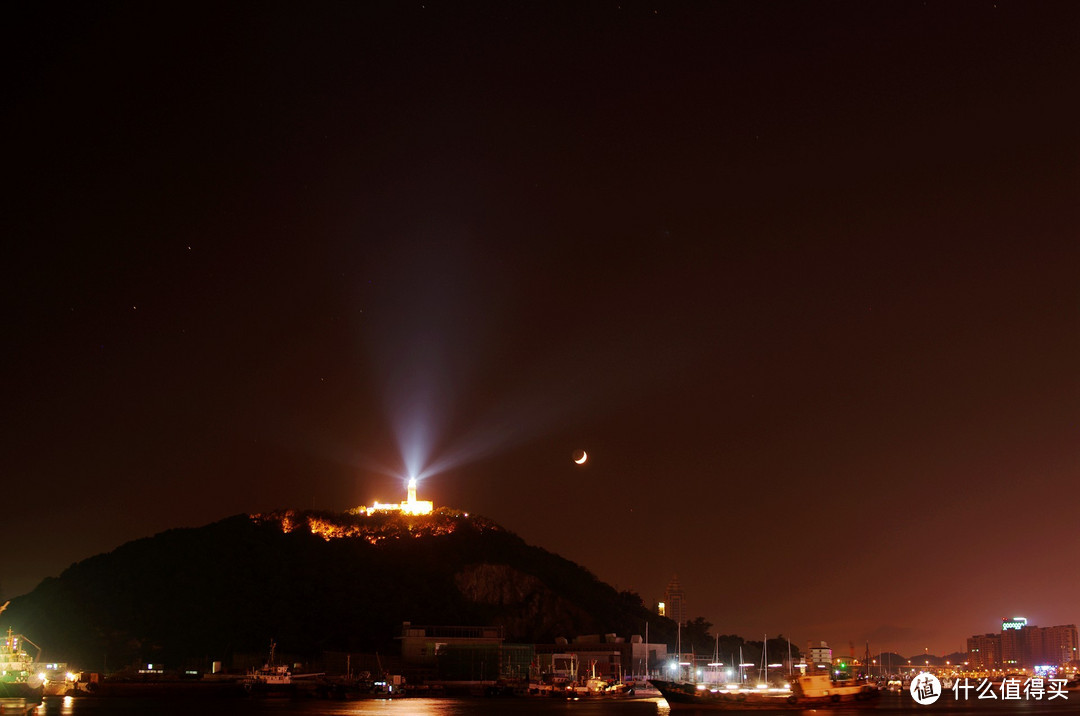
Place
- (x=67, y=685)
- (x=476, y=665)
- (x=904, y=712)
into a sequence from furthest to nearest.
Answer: (x=476, y=665) → (x=67, y=685) → (x=904, y=712)

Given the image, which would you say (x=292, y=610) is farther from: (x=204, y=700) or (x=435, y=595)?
(x=204, y=700)

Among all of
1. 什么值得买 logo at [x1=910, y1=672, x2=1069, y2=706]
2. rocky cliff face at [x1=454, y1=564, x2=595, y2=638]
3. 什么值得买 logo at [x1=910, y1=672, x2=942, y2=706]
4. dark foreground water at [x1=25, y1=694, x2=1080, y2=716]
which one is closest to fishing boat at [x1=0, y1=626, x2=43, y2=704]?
dark foreground water at [x1=25, y1=694, x2=1080, y2=716]

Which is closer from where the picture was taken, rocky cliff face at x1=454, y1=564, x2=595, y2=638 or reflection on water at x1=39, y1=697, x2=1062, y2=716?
reflection on water at x1=39, y1=697, x2=1062, y2=716

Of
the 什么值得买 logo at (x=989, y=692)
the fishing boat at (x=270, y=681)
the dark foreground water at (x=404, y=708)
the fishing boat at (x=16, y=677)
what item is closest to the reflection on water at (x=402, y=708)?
the dark foreground water at (x=404, y=708)

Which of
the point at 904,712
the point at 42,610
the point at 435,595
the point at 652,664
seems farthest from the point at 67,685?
the point at 904,712

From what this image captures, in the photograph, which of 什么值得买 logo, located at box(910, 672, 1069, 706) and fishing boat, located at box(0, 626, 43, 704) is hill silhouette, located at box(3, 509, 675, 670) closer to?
fishing boat, located at box(0, 626, 43, 704)

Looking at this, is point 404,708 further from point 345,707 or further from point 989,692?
point 989,692

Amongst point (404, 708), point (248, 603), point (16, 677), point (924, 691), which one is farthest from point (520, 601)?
point (16, 677)
